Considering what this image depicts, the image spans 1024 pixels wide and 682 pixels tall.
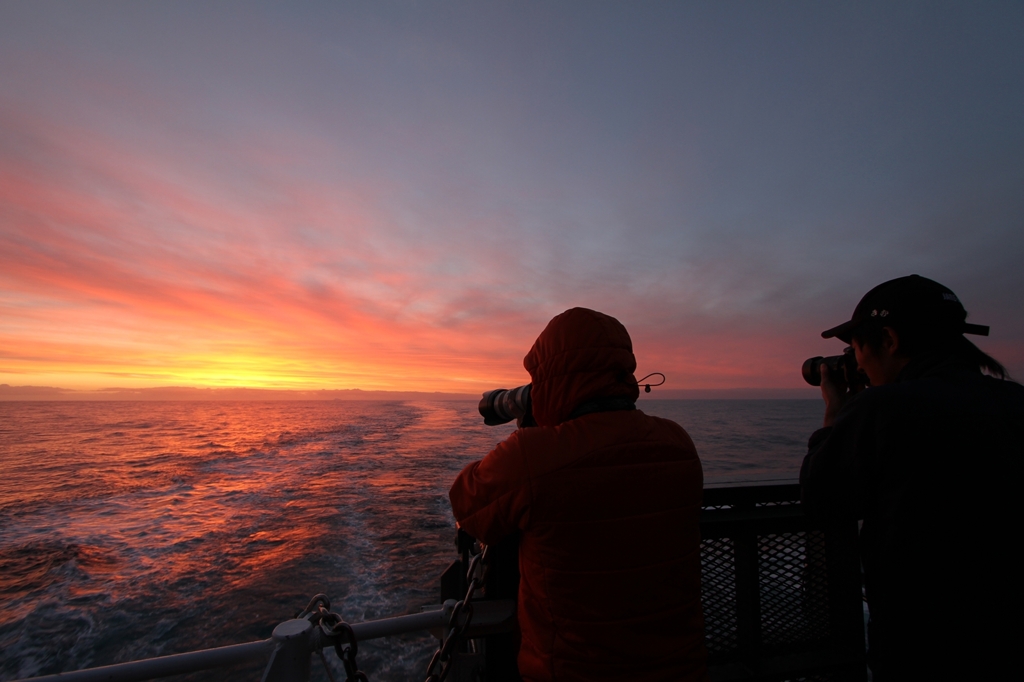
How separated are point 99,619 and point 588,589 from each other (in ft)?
25.0

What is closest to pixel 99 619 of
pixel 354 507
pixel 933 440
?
pixel 354 507

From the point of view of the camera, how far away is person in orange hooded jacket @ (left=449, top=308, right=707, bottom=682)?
1205mm

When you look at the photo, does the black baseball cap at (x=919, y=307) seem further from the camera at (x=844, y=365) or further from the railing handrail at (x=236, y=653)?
the railing handrail at (x=236, y=653)

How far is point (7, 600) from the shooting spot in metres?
6.07

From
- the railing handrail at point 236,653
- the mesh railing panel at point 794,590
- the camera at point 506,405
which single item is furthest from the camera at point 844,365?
the railing handrail at point 236,653

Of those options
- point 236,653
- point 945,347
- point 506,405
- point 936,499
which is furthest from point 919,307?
point 236,653

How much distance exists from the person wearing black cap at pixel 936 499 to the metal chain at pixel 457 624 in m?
1.21

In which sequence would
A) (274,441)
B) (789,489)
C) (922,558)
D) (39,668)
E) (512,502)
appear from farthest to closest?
(274,441) < (39,668) < (789,489) < (922,558) < (512,502)

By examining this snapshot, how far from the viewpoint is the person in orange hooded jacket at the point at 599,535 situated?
1205 mm

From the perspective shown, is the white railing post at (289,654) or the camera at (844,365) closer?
the white railing post at (289,654)

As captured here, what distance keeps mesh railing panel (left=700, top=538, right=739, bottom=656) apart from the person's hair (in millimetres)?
1122

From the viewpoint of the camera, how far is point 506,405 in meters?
1.84

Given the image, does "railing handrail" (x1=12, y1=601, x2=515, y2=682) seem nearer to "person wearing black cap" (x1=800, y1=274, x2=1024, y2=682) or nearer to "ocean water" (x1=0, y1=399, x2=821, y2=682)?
"person wearing black cap" (x1=800, y1=274, x2=1024, y2=682)

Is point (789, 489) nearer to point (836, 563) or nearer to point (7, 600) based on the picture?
point (836, 563)
